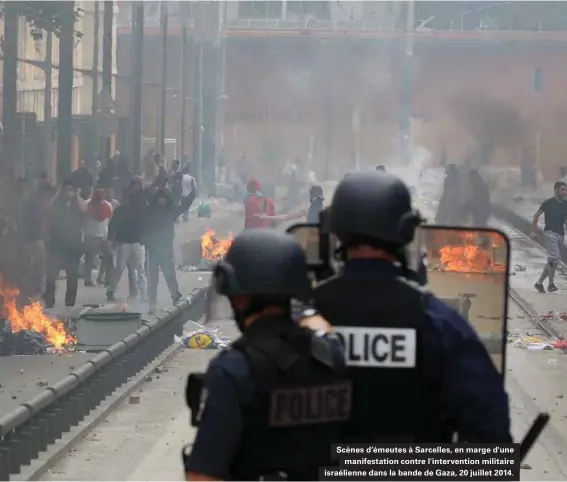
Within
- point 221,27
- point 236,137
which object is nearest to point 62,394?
point 221,27

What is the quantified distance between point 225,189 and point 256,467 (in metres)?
44.0

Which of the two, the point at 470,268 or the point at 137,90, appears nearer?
the point at 470,268

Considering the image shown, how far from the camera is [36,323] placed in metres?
16.5

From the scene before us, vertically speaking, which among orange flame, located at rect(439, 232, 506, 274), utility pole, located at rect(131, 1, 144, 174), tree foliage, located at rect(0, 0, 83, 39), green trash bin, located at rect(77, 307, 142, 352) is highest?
tree foliage, located at rect(0, 0, 83, 39)

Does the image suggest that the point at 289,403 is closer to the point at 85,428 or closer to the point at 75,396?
the point at 85,428

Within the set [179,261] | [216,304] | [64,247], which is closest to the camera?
[216,304]

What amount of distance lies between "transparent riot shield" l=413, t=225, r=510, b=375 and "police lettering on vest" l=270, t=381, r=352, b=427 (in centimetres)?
68

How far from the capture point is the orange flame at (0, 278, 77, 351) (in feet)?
52.3

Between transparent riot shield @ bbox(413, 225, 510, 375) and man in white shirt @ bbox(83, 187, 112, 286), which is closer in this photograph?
transparent riot shield @ bbox(413, 225, 510, 375)

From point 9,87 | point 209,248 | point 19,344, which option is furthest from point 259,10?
point 19,344

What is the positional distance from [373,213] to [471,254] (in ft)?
3.14

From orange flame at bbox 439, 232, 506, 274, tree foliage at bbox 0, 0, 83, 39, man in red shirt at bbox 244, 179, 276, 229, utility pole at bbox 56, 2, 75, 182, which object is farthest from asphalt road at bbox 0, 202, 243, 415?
orange flame at bbox 439, 232, 506, 274

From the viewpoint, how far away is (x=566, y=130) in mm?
46750

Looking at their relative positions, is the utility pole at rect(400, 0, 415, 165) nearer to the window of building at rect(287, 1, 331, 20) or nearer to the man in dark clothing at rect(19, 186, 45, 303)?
the window of building at rect(287, 1, 331, 20)
